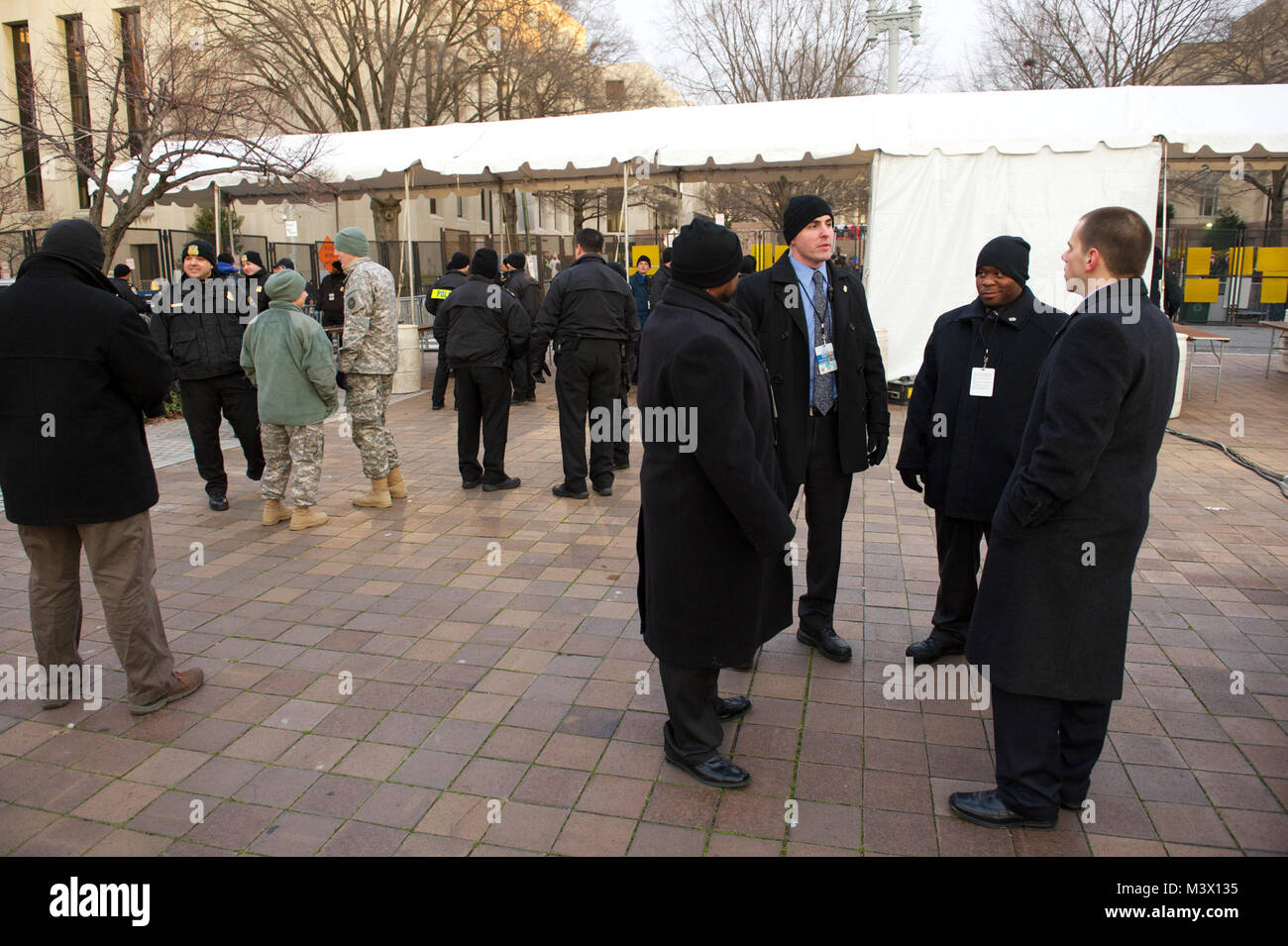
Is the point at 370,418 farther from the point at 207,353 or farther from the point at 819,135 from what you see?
the point at 819,135

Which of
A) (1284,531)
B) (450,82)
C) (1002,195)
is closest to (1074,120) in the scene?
(1002,195)

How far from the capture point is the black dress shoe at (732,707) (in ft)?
11.6

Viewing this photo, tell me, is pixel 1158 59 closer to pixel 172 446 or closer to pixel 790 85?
pixel 790 85

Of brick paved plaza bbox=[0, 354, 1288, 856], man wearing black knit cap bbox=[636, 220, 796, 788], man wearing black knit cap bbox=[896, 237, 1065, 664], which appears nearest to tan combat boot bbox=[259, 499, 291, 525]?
brick paved plaza bbox=[0, 354, 1288, 856]

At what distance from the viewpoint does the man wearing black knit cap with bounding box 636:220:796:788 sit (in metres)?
2.71

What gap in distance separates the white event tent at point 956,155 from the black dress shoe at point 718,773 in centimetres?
835

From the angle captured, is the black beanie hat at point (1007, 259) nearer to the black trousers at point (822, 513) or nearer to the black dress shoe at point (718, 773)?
the black trousers at point (822, 513)

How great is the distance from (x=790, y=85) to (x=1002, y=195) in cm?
2248

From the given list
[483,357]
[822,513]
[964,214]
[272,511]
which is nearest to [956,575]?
[822,513]

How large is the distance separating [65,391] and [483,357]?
3.75m

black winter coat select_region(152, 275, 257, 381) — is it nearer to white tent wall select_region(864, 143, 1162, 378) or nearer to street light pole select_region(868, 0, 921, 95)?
white tent wall select_region(864, 143, 1162, 378)

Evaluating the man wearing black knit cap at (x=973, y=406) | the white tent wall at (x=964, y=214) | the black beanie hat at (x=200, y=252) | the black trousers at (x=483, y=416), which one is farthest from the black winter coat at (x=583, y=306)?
the white tent wall at (x=964, y=214)

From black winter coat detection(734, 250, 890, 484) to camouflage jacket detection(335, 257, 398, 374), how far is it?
11.6 ft

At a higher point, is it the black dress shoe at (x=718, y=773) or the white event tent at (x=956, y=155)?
the white event tent at (x=956, y=155)
